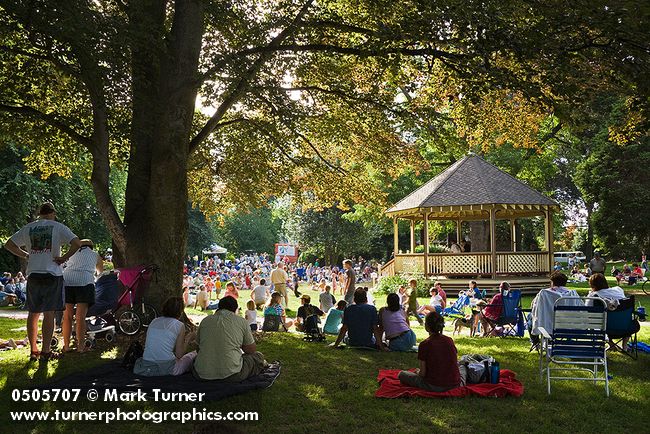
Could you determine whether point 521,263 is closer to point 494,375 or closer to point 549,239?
point 549,239

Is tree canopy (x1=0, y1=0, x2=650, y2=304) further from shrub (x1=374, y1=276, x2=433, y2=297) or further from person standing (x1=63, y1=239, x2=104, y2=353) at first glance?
shrub (x1=374, y1=276, x2=433, y2=297)

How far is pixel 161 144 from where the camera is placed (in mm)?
10359

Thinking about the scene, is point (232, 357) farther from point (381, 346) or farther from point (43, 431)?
point (381, 346)

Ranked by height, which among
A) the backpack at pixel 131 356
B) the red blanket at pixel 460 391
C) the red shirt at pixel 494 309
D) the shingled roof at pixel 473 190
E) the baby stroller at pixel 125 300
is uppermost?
the shingled roof at pixel 473 190

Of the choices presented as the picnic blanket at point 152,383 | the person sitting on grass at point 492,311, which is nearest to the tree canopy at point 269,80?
the picnic blanket at point 152,383

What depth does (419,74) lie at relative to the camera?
13.7m

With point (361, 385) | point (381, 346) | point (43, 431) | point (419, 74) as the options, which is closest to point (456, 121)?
point (419, 74)

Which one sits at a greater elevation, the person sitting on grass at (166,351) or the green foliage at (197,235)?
the green foliage at (197,235)

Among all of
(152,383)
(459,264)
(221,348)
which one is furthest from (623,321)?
(459,264)

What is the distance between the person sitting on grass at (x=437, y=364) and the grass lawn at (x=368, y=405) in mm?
300

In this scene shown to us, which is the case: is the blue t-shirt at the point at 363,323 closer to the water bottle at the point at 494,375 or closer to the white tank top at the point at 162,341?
the water bottle at the point at 494,375

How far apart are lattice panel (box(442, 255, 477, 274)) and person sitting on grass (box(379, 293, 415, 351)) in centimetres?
1526

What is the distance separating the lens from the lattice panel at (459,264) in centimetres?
2477

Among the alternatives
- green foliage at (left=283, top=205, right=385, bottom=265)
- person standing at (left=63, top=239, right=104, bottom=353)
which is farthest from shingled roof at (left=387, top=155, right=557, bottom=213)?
green foliage at (left=283, top=205, right=385, bottom=265)
